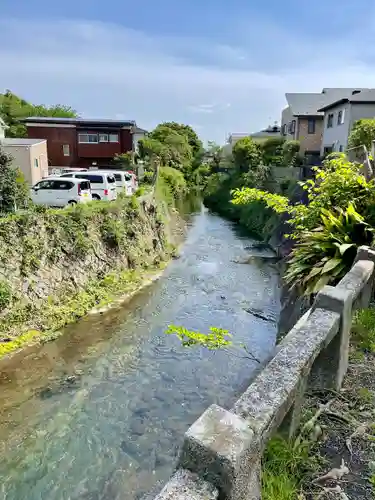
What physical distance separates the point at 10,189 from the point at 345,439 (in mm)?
12210

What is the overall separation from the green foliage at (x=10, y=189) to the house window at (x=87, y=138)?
19431mm

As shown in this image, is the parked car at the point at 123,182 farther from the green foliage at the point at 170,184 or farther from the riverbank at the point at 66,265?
the green foliage at the point at 170,184

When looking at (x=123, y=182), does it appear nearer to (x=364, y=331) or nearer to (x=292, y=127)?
(x=364, y=331)

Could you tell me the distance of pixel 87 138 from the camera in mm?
31750

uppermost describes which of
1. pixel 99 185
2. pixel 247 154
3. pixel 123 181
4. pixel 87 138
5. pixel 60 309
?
pixel 87 138

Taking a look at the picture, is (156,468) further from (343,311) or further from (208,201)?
(208,201)

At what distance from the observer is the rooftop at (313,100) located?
32375 millimetres

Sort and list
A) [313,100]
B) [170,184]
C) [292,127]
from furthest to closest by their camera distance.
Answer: [170,184], [292,127], [313,100]

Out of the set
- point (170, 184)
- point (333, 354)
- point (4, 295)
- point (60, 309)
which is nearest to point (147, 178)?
point (170, 184)

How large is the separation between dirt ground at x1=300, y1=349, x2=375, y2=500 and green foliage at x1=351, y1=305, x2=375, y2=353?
1.37 feet

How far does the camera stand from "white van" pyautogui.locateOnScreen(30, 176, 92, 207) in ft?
56.5

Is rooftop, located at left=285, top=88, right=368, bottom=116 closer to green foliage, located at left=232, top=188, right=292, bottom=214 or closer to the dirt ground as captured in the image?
green foliage, located at left=232, top=188, right=292, bottom=214

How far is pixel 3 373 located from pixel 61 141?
26612mm

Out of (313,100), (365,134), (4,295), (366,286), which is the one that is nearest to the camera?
(366,286)
